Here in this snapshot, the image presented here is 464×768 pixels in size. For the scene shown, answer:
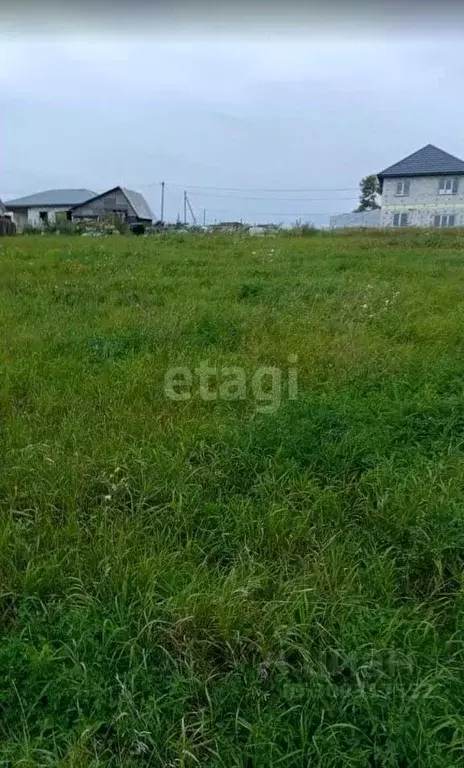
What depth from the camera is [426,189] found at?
30.0 m

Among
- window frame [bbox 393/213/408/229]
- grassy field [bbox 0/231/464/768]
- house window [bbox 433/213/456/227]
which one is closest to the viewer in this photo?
grassy field [bbox 0/231/464/768]

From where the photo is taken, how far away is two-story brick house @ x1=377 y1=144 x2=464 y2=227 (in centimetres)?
2955

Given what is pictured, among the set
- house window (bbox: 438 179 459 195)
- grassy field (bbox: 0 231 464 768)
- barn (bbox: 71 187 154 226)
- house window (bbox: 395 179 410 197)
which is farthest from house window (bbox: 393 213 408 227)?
grassy field (bbox: 0 231 464 768)

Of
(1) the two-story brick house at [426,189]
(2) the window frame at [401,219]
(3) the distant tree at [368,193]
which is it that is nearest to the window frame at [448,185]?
(1) the two-story brick house at [426,189]

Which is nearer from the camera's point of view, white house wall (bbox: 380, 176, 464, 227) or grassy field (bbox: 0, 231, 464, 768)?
grassy field (bbox: 0, 231, 464, 768)

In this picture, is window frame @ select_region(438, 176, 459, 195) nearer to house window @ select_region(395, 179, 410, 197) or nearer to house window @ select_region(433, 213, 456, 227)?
house window @ select_region(433, 213, 456, 227)

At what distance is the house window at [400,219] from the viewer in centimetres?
3106

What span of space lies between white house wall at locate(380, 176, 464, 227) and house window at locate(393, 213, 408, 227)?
0.20 m

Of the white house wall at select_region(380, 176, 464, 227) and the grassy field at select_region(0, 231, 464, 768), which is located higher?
the white house wall at select_region(380, 176, 464, 227)

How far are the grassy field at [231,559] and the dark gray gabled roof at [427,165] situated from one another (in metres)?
30.1

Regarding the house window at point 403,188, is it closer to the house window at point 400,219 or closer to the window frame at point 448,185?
the house window at point 400,219

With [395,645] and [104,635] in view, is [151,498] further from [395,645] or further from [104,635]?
[395,645]

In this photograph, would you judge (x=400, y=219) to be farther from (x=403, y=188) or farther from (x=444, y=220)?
(x=444, y=220)

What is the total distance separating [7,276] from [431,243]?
35.7ft
